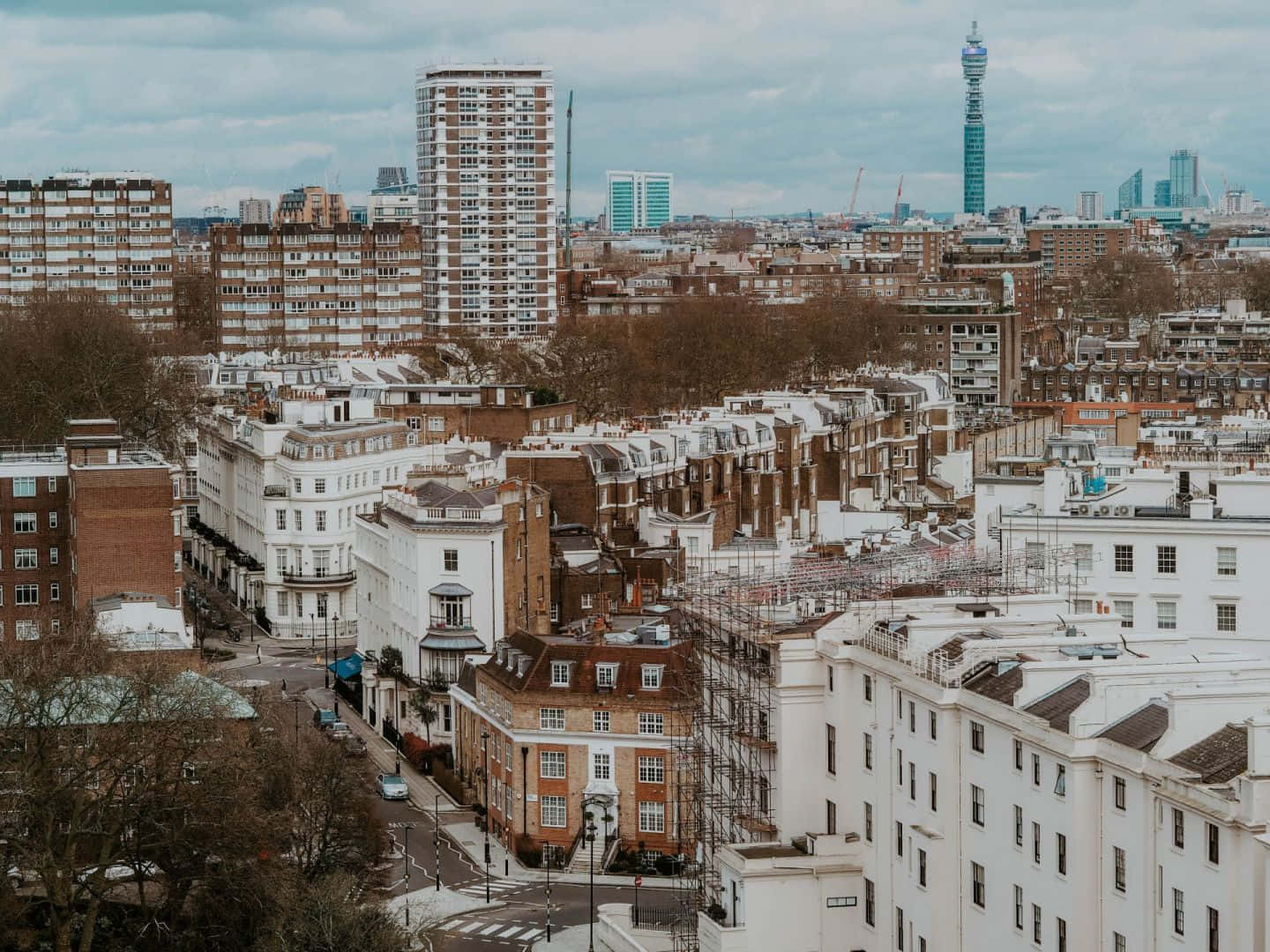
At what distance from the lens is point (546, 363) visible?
148375 millimetres

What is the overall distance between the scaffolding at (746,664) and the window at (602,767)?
2.01 meters

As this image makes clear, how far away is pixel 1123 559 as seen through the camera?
208 ft

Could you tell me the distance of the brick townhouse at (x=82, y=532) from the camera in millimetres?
72750

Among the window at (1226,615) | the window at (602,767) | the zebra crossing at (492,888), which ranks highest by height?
the window at (1226,615)

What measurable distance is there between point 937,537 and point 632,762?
653 inches

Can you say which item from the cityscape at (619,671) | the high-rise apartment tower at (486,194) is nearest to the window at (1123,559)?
the cityscape at (619,671)

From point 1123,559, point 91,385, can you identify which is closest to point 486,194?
point 91,385

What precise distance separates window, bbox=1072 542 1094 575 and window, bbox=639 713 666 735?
1087 centimetres

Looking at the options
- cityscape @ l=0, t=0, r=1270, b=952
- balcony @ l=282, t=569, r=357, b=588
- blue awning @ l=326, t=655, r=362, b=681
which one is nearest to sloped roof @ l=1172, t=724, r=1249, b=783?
cityscape @ l=0, t=0, r=1270, b=952

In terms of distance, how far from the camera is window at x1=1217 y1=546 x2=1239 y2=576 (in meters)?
62.5

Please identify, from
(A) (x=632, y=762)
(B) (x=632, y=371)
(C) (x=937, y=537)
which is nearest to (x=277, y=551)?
(C) (x=937, y=537)

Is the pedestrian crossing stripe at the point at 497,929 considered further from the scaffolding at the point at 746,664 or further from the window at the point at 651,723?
the window at the point at 651,723

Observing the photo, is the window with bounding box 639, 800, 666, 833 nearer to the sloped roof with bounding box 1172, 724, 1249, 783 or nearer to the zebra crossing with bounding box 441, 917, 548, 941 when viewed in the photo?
the zebra crossing with bounding box 441, 917, 548, 941

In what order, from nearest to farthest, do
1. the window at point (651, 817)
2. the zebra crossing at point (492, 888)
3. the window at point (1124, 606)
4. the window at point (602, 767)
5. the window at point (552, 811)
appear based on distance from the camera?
the zebra crossing at point (492, 888), the window at point (651, 817), the window at point (602, 767), the window at point (552, 811), the window at point (1124, 606)
